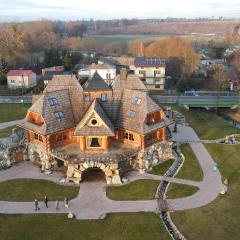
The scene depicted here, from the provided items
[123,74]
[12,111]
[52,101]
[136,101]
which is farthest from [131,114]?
[12,111]

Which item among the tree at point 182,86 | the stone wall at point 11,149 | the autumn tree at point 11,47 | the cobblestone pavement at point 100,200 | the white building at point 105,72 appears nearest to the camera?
the cobblestone pavement at point 100,200

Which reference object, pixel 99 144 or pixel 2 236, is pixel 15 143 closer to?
pixel 99 144

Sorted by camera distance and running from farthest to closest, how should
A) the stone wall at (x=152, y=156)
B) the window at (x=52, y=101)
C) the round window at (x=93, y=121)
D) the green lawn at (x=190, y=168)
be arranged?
the window at (x=52, y=101), the stone wall at (x=152, y=156), the green lawn at (x=190, y=168), the round window at (x=93, y=121)

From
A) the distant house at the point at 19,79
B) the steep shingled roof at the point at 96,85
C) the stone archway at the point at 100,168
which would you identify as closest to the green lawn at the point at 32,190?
the stone archway at the point at 100,168

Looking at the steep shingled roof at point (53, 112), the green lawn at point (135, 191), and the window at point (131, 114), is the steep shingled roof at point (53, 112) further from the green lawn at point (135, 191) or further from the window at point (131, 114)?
the green lawn at point (135, 191)

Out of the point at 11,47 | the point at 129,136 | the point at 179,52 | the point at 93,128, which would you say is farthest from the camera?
the point at 179,52

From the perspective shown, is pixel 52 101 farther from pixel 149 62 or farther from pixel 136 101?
pixel 149 62

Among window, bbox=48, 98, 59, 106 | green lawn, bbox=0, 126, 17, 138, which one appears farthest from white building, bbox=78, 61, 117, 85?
window, bbox=48, 98, 59, 106
